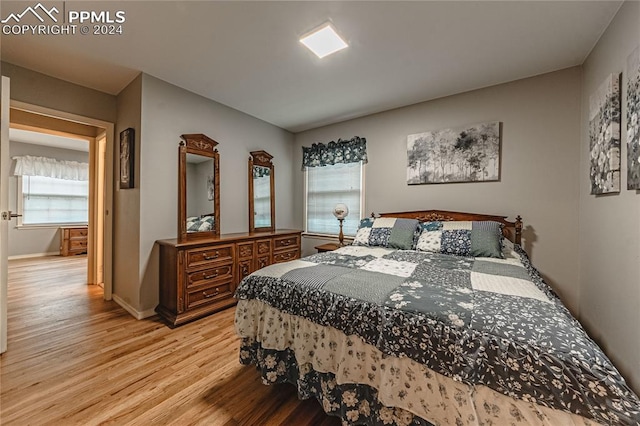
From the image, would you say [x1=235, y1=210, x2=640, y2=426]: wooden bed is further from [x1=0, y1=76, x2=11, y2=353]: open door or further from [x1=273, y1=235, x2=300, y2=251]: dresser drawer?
[x1=0, y1=76, x2=11, y2=353]: open door

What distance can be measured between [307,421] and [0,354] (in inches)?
96.0

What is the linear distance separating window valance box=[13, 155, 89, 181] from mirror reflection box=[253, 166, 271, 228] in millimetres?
5339

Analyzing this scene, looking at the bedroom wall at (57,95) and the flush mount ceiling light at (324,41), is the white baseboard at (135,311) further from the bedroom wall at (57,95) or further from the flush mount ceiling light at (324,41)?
the flush mount ceiling light at (324,41)

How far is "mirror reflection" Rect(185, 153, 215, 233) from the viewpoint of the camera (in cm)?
293

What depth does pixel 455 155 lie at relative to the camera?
2963mm

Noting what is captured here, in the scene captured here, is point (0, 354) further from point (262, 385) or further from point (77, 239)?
point (77, 239)

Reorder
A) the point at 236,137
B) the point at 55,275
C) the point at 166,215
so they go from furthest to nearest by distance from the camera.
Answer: the point at 55,275
the point at 236,137
the point at 166,215

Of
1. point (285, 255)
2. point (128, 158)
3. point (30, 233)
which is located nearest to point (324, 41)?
point (128, 158)

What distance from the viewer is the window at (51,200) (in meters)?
5.48

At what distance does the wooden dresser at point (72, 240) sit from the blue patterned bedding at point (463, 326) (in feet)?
20.9

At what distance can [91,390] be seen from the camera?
62.0 inches

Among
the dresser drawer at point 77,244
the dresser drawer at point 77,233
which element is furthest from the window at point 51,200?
the dresser drawer at point 77,244

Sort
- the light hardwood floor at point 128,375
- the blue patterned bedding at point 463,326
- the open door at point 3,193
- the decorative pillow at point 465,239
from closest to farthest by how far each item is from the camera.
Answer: the blue patterned bedding at point 463,326 → the light hardwood floor at point 128,375 → the open door at point 3,193 → the decorative pillow at point 465,239

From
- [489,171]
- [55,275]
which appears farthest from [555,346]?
[55,275]
